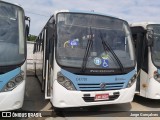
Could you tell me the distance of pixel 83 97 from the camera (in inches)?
261

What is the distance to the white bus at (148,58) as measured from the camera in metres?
7.94

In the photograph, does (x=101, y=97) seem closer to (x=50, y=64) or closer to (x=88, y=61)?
(x=88, y=61)

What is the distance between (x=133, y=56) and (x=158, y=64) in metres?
0.99

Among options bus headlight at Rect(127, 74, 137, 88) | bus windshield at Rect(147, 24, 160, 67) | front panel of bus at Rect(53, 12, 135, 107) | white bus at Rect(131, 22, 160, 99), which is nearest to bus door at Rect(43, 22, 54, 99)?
front panel of bus at Rect(53, 12, 135, 107)

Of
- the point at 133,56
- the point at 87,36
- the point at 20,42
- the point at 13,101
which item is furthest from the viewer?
the point at 133,56

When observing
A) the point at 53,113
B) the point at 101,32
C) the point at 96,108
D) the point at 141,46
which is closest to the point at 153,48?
the point at 141,46

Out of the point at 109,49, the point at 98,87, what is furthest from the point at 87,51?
the point at 98,87

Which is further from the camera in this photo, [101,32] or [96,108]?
[96,108]

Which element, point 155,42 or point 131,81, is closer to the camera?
point 131,81

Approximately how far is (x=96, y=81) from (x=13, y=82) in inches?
78.5

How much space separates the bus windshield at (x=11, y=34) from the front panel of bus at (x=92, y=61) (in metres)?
0.89

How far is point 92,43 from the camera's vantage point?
6922 millimetres

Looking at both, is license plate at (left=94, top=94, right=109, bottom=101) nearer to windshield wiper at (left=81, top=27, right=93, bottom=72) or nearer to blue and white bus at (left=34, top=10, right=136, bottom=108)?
blue and white bus at (left=34, top=10, right=136, bottom=108)

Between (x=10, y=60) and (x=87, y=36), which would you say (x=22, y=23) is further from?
(x=87, y=36)
